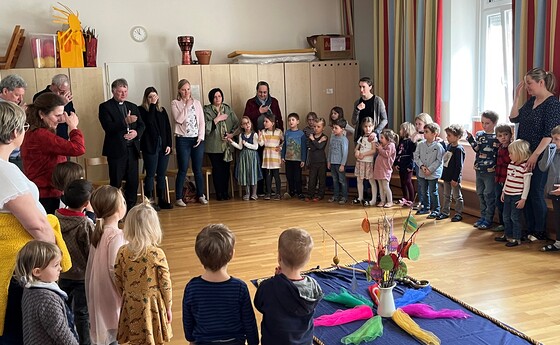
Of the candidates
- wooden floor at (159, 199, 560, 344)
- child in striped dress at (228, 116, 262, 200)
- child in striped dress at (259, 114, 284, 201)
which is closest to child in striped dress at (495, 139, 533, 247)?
wooden floor at (159, 199, 560, 344)

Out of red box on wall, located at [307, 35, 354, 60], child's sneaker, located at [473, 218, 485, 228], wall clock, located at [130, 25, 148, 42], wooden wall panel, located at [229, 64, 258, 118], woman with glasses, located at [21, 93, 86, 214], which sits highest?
wall clock, located at [130, 25, 148, 42]

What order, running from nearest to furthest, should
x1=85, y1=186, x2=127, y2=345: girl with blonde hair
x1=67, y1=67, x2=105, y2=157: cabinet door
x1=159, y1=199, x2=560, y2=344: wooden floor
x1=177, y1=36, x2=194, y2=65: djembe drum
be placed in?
x1=85, y1=186, x2=127, y2=345: girl with blonde hair
x1=159, y1=199, x2=560, y2=344: wooden floor
x1=67, y1=67, x2=105, y2=157: cabinet door
x1=177, y1=36, x2=194, y2=65: djembe drum

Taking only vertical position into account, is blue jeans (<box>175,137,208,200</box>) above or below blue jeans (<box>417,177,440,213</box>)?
above

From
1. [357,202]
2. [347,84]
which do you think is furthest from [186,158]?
[347,84]

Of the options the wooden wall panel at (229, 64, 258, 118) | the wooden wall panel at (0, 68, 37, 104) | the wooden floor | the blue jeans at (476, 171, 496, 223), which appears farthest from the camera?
the wooden wall panel at (229, 64, 258, 118)

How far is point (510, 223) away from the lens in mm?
5305

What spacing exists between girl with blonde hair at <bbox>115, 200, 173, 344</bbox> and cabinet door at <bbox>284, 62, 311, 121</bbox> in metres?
5.74

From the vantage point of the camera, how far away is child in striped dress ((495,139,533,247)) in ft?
16.8

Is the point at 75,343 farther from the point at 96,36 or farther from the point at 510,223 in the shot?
the point at 96,36

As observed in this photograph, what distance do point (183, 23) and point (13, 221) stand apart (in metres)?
6.33

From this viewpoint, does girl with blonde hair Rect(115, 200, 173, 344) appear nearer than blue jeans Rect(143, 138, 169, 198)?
Yes

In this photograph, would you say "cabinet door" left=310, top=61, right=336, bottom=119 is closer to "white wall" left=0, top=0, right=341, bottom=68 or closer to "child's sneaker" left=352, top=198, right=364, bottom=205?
"white wall" left=0, top=0, right=341, bottom=68

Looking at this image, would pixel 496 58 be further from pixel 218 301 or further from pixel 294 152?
pixel 218 301

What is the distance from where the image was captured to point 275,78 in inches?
324
